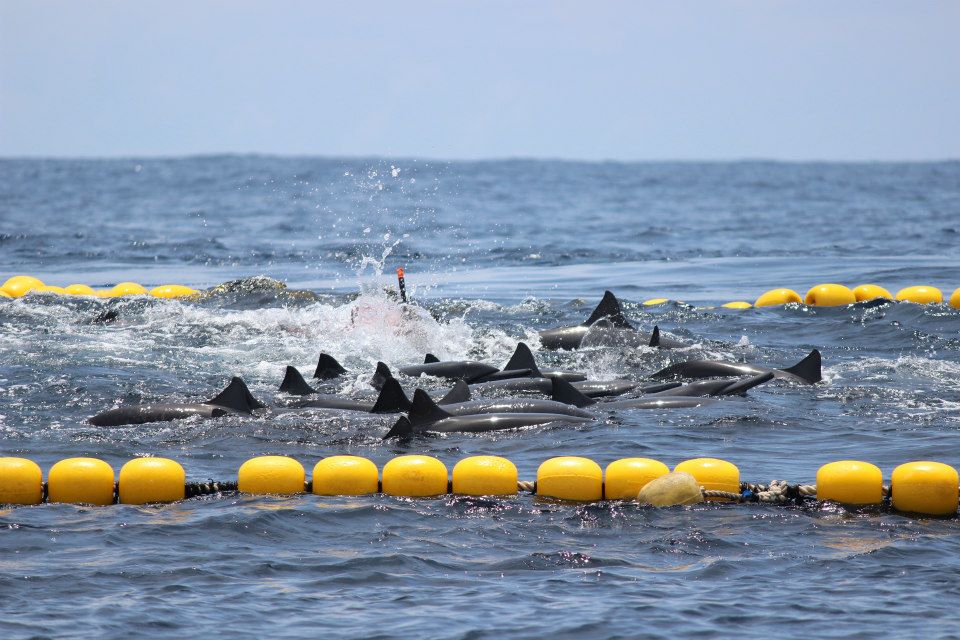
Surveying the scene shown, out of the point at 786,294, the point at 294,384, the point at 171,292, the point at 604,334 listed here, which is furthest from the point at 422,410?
the point at 171,292

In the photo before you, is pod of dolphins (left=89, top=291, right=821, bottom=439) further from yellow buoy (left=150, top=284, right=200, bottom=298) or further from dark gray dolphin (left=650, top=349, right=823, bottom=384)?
yellow buoy (left=150, top=284, right=200, bottom=298)

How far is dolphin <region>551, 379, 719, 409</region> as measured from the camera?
15.0 metres

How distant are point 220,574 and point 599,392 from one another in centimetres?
744

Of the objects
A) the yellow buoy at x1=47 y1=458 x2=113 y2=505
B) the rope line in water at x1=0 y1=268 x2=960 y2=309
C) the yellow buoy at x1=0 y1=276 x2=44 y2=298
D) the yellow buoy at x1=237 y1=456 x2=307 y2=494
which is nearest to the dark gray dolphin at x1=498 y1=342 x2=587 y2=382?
the yellow buoy at x1=237 y1=456 x2=307 y2=494

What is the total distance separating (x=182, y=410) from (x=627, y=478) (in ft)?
19.3

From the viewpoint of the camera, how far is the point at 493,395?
51.4ft

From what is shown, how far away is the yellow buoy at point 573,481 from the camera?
1118cm

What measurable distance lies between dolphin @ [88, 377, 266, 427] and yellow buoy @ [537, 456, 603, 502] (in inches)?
185

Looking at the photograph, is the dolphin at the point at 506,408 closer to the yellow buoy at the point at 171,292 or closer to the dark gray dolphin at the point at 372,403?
the dark gray dolphin at the point at 372,403

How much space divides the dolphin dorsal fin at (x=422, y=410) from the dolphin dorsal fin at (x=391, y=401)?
0.63 metres

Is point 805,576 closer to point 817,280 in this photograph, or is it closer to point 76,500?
point 76,500

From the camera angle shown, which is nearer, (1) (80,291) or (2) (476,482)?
(2) (476,482)

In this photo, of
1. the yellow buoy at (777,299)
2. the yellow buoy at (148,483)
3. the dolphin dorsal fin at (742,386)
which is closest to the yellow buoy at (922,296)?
the yellow buoy at (777,299)

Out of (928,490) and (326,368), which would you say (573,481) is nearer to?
(928,490)
